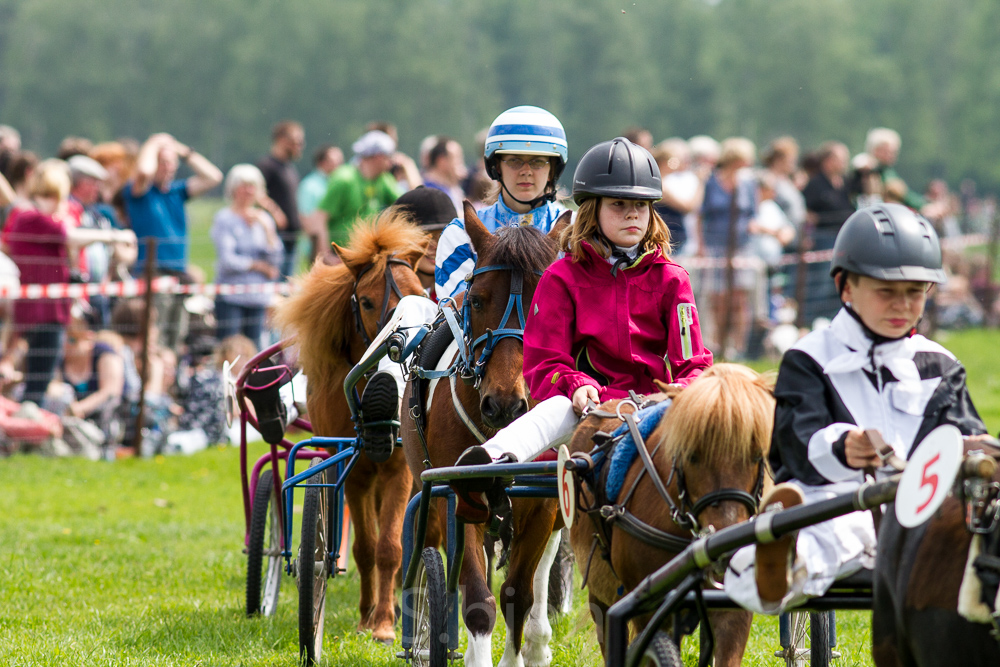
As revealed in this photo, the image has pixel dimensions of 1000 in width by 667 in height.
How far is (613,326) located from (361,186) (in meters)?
7.42

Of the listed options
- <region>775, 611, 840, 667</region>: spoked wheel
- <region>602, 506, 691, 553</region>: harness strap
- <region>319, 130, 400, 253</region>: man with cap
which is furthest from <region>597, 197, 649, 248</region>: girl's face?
<region>319, 130, 400, 253</region>: man with cap

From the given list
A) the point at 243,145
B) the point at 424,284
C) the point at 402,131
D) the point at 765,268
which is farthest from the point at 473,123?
the point at 424,284

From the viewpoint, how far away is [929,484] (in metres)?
2.73

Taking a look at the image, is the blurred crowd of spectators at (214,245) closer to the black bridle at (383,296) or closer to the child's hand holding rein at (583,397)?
the black bridle at (383,296)

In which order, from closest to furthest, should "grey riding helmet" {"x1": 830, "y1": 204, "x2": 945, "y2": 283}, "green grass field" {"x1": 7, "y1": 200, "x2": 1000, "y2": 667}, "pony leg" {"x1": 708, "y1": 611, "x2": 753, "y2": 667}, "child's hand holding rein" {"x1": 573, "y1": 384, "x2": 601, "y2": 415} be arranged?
"grey riding helmet" {"x1": 830, "y1": 204, "x2": 945, "y2": 283}, "pony leg" {"x1": 708, "y1": 611, "x2": 753, "y2": 667}, "child's hand holding rein" {"x1": 573, "y1": 384, "x2": 601, "y2": 415}, "green grass field" {"x1": 7, "y1": 200, "x2": 1000, "y2": 667}

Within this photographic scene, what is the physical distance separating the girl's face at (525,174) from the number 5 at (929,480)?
350cm

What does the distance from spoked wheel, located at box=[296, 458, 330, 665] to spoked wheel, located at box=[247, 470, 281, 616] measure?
2.51 feet

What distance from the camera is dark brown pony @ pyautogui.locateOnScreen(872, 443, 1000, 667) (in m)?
2.78

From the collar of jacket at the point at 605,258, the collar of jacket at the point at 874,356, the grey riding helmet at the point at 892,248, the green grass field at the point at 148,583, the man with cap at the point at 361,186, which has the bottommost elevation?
the green grass field at the point at 148,583

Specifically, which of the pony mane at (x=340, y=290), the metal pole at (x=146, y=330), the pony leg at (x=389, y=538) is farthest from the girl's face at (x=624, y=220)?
the metal pole at (x=146, y=330)

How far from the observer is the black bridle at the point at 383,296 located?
6387 mm

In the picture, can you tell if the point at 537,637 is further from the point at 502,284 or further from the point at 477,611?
the point at 502,284

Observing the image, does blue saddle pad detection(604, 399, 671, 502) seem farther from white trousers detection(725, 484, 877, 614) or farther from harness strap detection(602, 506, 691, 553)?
white trousers detection(725, 484, 877, 614)

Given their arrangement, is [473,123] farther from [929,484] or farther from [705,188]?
[929,484]
